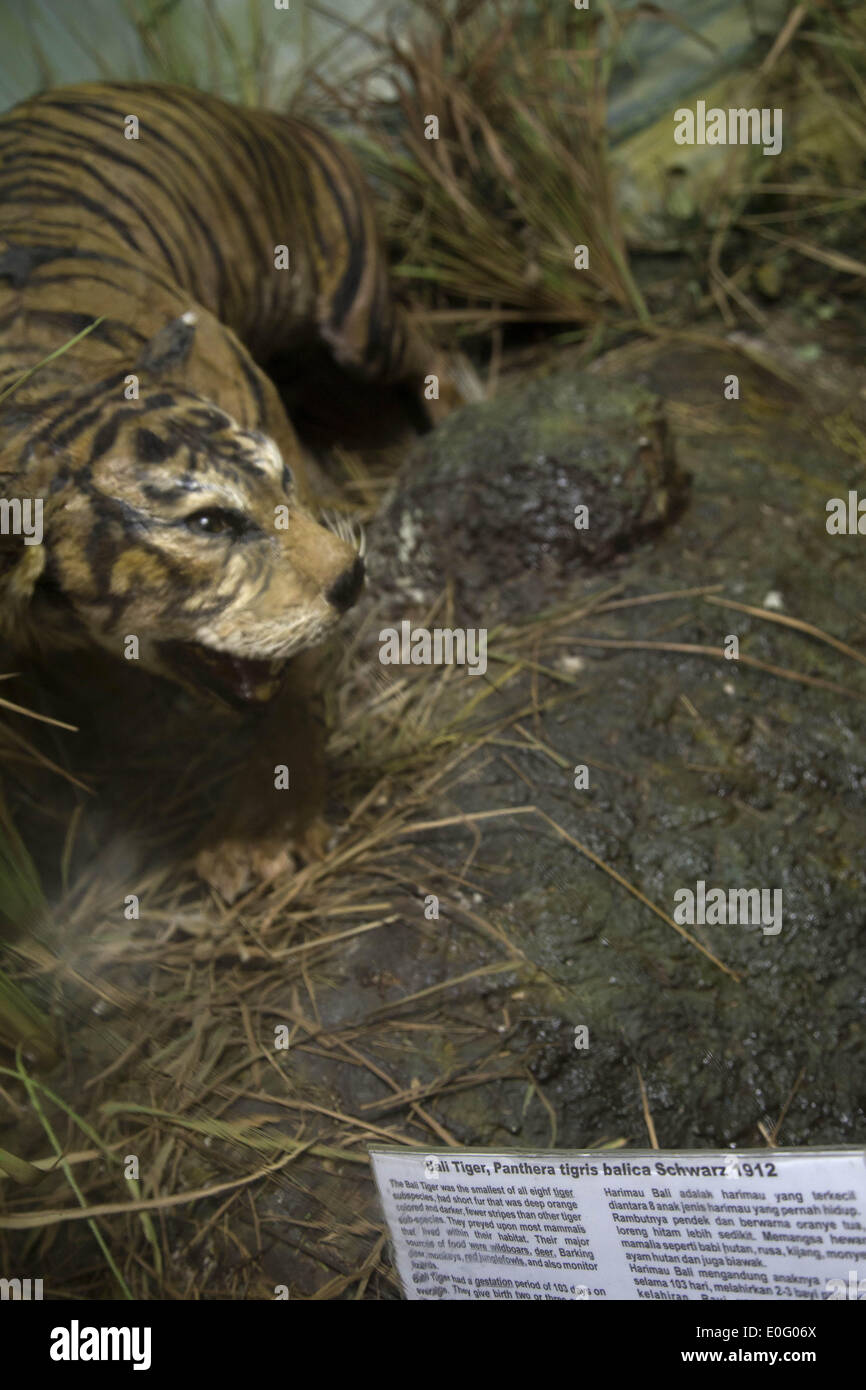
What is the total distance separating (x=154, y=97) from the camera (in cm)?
287

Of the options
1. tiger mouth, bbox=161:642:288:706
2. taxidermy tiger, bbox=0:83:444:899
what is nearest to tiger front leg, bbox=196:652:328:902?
taxidermy tiger, bbox=0:83:444:899

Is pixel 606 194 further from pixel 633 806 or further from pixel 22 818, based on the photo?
pixel 22 818

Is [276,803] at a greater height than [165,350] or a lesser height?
lesser

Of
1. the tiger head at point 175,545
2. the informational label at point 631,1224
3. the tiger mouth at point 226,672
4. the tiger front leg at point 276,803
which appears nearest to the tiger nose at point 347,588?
the tiger head at point 175,545

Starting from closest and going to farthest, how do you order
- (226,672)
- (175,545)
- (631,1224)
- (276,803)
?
(631,1224)
(175,545)
(226,672)
(276,803)

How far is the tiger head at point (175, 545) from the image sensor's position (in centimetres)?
181

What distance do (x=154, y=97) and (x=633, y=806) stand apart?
223 cm

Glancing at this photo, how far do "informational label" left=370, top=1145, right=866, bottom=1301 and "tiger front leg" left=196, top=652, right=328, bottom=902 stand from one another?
0.86 metres

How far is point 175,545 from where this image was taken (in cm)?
182

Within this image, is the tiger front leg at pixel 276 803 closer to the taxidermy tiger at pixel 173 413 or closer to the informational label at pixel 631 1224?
the taxidermy tiger at pixel 173 413

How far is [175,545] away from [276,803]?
2.34 ft

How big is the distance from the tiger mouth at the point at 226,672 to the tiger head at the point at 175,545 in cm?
5

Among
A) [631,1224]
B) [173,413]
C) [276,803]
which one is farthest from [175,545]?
[631,1224]

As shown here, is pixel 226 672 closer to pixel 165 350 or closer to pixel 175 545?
pixel 175 545
